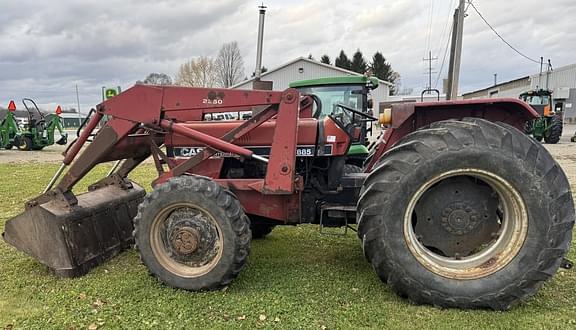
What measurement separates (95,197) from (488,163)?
351cm

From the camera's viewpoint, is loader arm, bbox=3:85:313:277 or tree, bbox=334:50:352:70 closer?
loader arm, bbox=3:85:313:277

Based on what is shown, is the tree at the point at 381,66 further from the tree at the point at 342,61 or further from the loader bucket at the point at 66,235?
the loader bucket at the point at 66,235

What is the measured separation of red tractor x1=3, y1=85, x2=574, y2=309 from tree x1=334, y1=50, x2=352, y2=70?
170ft

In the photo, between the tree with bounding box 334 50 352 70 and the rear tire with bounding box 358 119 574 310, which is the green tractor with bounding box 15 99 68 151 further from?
the tree with bounding box 334 50 352 70

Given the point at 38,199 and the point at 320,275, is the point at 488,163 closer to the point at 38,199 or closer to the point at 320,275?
the point at 320,275

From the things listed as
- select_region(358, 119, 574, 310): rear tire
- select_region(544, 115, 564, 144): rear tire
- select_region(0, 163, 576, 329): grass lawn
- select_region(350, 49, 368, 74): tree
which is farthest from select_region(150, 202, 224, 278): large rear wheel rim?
select_region(350, 49, 368, 74): tree

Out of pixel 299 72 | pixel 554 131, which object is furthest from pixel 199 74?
pixel 554 131

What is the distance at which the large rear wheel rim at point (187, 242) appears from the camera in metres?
3.32

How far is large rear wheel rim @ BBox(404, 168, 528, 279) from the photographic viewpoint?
2959 millimetres

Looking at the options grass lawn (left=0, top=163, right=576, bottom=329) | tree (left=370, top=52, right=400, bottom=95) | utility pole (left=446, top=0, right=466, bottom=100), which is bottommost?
grass lawn (left=0, top=163, right=576, bottom=329)

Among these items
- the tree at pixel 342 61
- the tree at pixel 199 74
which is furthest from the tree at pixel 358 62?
the tree at pixel 199 74

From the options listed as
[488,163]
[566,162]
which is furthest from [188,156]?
[566,162]

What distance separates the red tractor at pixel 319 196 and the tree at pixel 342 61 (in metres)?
51.8

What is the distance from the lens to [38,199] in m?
3.72
